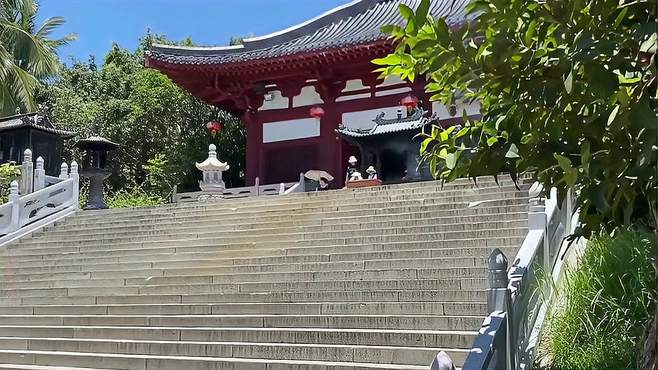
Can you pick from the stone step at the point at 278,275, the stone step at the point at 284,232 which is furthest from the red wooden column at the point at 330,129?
the stone step at the point at 278,275

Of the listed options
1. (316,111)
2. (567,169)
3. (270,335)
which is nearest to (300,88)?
(316,111)

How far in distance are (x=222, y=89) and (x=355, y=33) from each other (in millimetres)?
3534

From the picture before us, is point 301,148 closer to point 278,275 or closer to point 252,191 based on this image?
point 252,191

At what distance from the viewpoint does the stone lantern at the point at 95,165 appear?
45.4ft

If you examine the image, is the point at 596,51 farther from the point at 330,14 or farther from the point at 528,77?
the point at 330,14

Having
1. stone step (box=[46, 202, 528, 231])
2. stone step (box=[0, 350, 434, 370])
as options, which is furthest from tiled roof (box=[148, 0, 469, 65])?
stone step (box=[0, 350, 434, 370])

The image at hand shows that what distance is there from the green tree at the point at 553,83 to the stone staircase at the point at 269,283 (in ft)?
7.76

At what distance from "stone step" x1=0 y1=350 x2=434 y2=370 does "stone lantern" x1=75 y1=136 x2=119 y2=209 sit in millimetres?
6653

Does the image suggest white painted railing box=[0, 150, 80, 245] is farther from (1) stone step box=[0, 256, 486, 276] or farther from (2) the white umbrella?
(2) the white umbrella

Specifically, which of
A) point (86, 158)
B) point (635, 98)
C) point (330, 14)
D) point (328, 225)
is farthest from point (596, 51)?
point (330, 14)

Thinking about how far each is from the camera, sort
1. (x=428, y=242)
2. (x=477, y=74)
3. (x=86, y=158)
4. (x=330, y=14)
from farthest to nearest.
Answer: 1. (x=330, y=14)
2. (x=86, y=158)
3. (x=428, y=242)
4. (x=477, y=74)

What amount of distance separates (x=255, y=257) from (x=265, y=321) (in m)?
1.99

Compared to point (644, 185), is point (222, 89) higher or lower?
higher

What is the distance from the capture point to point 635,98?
3061 millimetres
